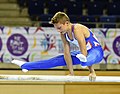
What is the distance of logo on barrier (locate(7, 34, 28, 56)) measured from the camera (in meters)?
8.16

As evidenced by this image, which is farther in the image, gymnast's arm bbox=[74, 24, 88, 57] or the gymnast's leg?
the gymnast's leg

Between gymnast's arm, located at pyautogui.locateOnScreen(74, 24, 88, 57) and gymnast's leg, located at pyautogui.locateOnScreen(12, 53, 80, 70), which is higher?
gymnast's arm, located at pyautogui.locateOnScreen(74, 24, 88, 57)

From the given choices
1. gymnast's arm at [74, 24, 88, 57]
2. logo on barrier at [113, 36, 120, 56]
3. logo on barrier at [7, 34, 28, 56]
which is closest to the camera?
gymnast's arm at [74, 24, 88, 57]

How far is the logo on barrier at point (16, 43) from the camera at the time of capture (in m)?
8.16

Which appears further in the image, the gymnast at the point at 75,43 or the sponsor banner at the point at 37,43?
the sponsor banner at the point at 37,43

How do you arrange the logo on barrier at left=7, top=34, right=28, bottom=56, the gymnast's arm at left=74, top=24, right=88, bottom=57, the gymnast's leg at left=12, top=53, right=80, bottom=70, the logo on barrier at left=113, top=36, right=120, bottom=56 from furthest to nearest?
1. the logo on barrier at left=113, top=36, right=120, bottom=56
2. the logo on barrier at left=7, top=34, right=28, bottom=56
3. the gymnast's leg at left=12, top=53, right=80, bottom=70
4. the gymnast's arm at left=74, top=24, right=88, bottom=57

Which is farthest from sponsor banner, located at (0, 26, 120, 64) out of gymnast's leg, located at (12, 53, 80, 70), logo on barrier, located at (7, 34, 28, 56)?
gymnast's leg, located at (12, 53, 80, 70)

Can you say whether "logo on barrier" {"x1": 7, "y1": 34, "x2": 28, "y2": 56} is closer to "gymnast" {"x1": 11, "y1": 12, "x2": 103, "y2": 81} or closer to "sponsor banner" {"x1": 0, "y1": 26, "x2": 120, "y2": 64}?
"sponsor banner" {"x1": 0, "y1": 26, "x2": 120, "y2": 64}

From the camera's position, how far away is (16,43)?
8.16 metres

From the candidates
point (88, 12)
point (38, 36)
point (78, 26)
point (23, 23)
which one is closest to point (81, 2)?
point (88, 12)

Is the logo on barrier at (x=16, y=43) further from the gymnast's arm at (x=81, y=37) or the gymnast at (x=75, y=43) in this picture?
the gymnast's arm at (x=81, y=37)

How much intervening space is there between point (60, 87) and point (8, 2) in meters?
5.65

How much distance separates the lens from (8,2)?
11.0 meters

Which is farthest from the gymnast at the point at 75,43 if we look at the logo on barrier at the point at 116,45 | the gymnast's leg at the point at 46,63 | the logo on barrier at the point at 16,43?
the logo on barrier at the point at 116,45
